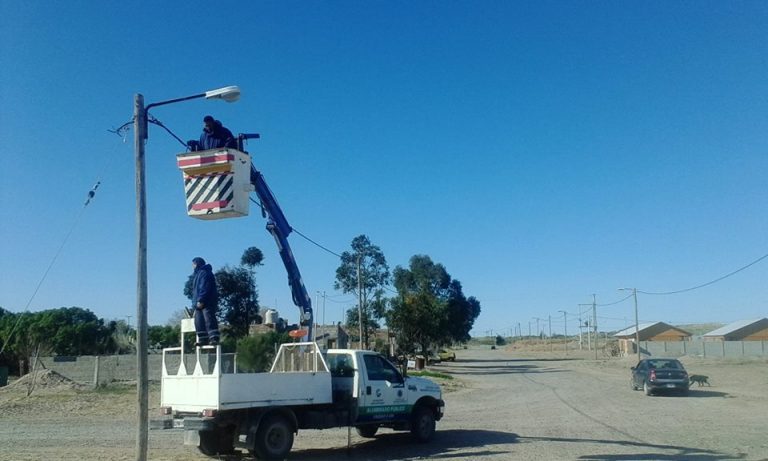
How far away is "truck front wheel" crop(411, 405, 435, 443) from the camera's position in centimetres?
1709

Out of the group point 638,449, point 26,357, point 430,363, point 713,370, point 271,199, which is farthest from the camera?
point 430,363

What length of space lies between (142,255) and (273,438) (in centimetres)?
448

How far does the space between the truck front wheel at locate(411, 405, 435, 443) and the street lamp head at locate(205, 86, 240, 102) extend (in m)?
8.91

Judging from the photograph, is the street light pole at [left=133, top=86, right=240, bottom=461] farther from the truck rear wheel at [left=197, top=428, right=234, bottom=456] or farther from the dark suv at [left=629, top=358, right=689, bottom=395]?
the dark suv at [left=629, top=358, right=689, bottom=395]

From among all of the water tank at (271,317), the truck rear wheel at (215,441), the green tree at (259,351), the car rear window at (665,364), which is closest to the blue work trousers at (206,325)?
the truck rear wheel at (215,441)

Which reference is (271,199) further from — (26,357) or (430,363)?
(430,363)

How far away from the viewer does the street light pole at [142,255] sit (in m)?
12.0

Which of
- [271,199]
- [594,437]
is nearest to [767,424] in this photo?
[594,437]

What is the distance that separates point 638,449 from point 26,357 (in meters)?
43.9

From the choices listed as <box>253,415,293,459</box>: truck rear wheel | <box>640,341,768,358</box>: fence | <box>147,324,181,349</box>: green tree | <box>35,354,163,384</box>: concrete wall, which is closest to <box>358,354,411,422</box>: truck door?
<box>253,415,293,459</box>: truck rear wheel

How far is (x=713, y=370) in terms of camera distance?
52500 mm

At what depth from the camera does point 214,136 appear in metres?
14.6

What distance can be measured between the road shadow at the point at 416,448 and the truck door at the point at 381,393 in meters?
0.75

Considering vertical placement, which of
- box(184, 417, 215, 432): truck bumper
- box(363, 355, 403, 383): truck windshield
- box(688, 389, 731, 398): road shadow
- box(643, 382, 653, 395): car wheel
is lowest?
box(688, 389, 731, 398): road shadow
